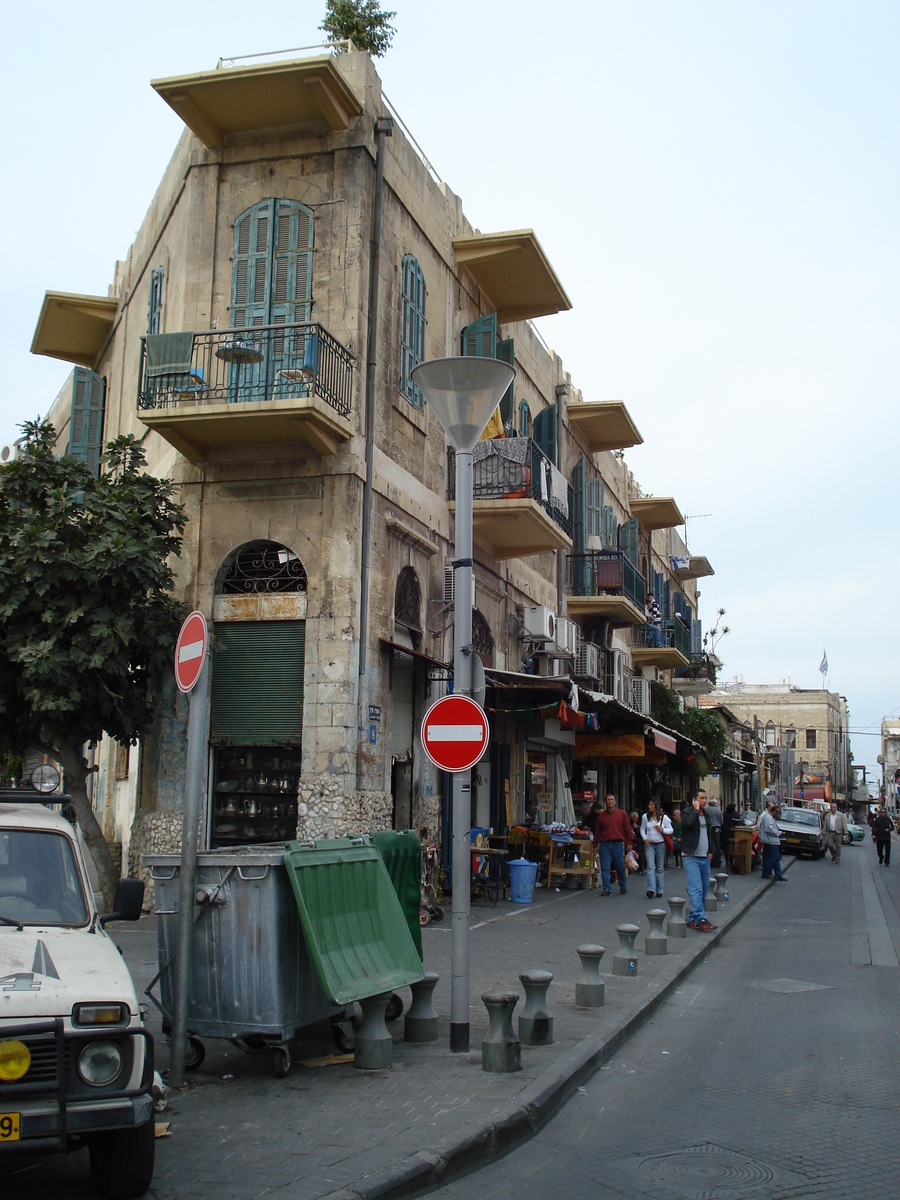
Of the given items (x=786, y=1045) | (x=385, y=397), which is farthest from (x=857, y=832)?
(x=786, y=1045)

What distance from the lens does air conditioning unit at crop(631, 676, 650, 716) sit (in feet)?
99.3

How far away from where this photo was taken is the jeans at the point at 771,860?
2422cm

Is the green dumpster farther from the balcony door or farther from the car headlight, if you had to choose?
the balcony door

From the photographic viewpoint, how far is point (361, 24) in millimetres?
17062

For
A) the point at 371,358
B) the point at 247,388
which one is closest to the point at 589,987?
the point at 247,388

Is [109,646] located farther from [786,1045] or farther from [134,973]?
[786,1045]

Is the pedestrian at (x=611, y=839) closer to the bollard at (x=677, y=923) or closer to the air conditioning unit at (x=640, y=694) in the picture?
the bollard at (x=677, y=923)

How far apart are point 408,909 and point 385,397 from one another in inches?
345

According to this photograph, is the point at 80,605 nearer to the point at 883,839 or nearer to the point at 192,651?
the point at 192,651

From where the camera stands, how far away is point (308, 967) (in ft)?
21.6

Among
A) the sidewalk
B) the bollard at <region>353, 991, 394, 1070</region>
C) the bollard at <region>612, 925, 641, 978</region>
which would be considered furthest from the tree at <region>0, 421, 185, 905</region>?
the bollard at <region>353, 991, 394, 1070</region>

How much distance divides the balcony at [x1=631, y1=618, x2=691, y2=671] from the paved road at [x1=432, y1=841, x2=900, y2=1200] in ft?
69.3

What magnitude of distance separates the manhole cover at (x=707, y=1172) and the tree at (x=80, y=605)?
910 centimetres

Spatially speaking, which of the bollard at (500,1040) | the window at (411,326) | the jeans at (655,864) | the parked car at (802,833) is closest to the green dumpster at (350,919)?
the bollard at (500,1040)
